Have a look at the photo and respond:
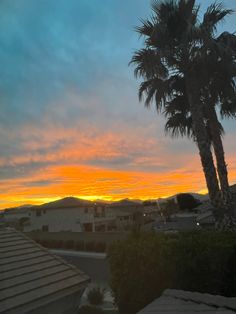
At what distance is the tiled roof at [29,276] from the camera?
786 cm

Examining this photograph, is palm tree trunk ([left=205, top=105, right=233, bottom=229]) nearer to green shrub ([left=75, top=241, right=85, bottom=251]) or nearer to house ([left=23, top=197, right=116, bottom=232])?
green shrub ([left=75, top=241, right=85, bottom=251])

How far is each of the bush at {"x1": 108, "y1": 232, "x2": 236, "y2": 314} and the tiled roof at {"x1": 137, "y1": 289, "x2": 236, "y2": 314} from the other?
3.92 m

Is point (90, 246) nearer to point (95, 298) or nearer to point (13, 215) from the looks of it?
point (95, 298)

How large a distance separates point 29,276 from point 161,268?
3415 millimetres

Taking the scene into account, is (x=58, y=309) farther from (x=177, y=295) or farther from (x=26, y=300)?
(x=177, y=295)

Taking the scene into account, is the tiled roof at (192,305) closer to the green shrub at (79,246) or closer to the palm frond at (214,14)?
the palm frond at (214,14)

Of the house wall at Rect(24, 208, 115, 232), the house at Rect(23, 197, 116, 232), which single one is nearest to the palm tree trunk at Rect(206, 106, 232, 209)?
the house at Rect(23, 197, 116, 232)

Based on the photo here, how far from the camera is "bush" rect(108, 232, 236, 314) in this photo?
10.0 meters

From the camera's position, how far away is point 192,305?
18.2 feet

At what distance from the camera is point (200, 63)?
61.3 ft

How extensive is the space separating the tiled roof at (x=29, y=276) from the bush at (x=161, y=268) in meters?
1.14

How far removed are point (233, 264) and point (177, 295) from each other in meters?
5.81

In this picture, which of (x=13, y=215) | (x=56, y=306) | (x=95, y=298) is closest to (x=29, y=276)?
(x=56, y=306)

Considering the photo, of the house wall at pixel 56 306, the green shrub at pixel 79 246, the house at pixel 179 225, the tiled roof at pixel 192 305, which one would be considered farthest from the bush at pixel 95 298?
the house at pixel 179 225
